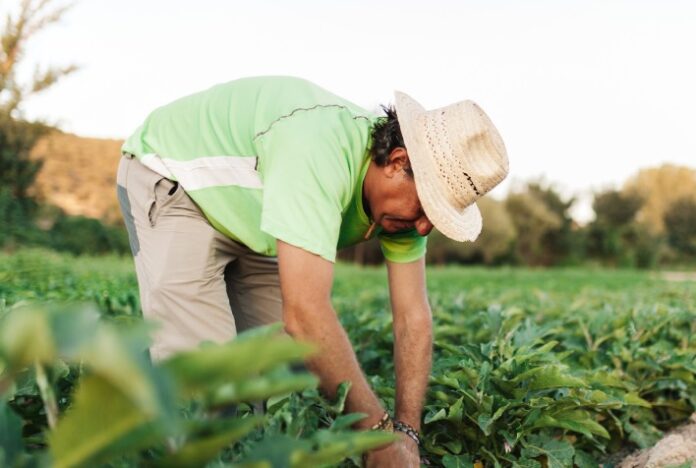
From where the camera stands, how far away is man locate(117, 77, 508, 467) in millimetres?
2047

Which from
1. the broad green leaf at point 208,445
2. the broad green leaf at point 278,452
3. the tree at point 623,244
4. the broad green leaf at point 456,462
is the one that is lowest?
the tree at point 623,244

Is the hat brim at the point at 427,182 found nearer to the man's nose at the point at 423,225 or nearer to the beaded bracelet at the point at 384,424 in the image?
the man's nose at the point at 423,225

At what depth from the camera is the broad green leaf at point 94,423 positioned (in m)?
0.88

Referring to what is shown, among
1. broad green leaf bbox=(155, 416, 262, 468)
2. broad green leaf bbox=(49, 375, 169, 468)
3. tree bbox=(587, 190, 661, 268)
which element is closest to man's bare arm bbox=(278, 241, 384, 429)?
broad green leaf bbox=(155, 416, 262, 468)

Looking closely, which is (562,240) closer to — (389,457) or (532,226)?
(532,226)

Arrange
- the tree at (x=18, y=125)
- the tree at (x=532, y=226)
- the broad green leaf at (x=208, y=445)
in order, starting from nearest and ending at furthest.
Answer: the broad green leaf at (x=208, y=445) → the tree at (x=18, y=125) → the tree at (x=532, y=226)

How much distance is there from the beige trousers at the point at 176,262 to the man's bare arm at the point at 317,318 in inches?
24.3

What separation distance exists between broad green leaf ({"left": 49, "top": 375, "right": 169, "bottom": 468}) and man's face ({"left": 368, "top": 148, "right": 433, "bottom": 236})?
1.52 metres

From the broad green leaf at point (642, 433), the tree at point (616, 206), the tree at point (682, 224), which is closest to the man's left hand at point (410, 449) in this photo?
the broad green leaf at point (642, 433)

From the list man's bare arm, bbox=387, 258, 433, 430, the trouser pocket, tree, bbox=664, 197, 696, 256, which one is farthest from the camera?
tree, bbox=664, 197, 696, 256

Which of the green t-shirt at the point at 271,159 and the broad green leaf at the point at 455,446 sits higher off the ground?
the green t-shirt at the point at 271,159

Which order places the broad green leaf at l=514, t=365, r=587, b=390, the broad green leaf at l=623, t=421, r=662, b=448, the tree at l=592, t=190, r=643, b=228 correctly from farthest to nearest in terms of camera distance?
the tree at l=592, t=190, r=643, b=228
the broad green leaf at l=623, t=421, r=662, b=448
the broad green leaf at l=514, t=365, r=587, b=390

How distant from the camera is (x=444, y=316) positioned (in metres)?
4.12

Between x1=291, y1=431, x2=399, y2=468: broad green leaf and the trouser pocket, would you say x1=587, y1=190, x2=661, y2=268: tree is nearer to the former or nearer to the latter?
the trouser pocket
